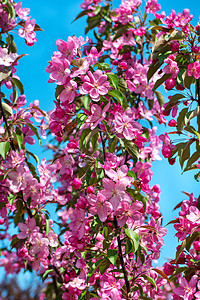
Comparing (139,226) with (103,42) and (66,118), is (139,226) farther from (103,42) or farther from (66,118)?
(103,42)

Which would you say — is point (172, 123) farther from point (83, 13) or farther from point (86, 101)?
point (83, 13)

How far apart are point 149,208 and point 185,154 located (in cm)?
74

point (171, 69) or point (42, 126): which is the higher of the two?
point (42, 126)

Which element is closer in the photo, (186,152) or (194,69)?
(194,69)

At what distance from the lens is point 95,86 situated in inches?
69.2

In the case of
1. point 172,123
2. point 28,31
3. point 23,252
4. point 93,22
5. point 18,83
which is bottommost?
point 23,252

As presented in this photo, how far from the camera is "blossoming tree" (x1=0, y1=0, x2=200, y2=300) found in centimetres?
180

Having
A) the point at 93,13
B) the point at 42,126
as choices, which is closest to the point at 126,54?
the point at 93,13

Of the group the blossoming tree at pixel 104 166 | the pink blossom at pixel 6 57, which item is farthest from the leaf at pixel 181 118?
the pink blossom at pixel 6 57

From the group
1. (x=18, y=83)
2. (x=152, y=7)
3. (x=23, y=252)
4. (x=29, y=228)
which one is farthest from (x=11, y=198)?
(x=152, y=7)

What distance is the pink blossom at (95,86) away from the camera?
1745mm

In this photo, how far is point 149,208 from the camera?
9.00 feet

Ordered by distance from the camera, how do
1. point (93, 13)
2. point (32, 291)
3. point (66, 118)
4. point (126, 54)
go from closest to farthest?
point (66, 118) → point (126, 54) → point (93, 13) → point (32, 291)

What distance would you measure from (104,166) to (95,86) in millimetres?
369
